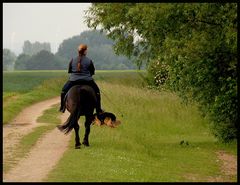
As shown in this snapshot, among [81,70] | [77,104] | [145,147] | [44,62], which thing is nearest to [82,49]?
[81,70]

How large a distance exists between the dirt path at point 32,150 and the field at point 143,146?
1.14ft

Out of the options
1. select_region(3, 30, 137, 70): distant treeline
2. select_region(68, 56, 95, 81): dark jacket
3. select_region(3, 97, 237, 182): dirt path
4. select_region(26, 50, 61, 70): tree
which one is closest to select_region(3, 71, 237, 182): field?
select_region(3, 97, 237, 182): dirt path

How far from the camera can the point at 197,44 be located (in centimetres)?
2034

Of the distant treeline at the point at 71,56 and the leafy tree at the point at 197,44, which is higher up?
the leafy tree at the point at 197,44

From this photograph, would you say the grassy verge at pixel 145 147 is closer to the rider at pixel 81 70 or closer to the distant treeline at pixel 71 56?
the rider at pixel 81 70

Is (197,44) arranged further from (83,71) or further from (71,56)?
(71,56)

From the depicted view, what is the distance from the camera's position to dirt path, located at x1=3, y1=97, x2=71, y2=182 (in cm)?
1505

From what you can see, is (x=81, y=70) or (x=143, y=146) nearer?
(x=81, y=70)

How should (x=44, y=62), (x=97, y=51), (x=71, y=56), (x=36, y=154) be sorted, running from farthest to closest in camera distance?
(x=71, y=56)
(x=97, y=51)
(x=44, y=62)
(x=36, y=154)

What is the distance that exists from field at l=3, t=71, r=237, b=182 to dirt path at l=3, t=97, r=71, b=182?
0.35 metres

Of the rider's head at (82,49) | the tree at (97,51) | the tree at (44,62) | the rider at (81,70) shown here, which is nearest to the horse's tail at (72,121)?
the rider at (81,70)

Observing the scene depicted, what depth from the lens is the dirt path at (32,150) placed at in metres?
15.0

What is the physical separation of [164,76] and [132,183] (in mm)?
25614

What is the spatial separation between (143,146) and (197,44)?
4836 mm
